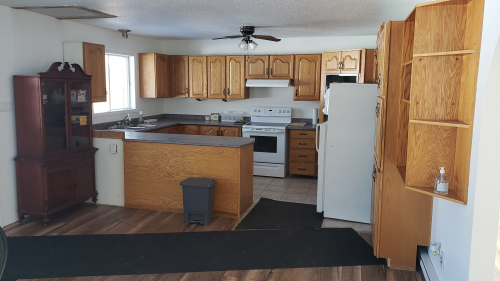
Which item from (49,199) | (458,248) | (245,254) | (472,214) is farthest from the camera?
(49,199)

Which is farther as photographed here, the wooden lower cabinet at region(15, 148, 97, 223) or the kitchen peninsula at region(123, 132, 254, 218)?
the kitchen peninsula at region(123, 132, 254, 218)

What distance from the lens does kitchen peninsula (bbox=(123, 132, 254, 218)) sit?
4.39 m

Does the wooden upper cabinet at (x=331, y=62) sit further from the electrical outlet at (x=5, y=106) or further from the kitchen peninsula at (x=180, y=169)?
the electrical outlet at (x=5, y=106)

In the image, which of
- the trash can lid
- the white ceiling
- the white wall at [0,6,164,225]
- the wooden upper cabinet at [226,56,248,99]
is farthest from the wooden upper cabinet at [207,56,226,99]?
the trash can lid

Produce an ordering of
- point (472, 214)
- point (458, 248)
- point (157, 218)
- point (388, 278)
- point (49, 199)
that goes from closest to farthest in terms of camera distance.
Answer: point (472, 214) < point (458, 248) < point (388, 278) < point (49, 199) < point (157, 218)

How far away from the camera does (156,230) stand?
408cm

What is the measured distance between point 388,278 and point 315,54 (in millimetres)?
4003

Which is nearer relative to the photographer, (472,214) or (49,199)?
(472,214)

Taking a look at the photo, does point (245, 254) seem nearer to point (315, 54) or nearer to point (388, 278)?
point (388, 278)

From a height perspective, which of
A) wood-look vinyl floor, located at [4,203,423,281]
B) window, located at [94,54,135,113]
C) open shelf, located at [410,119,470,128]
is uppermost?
window, located at [94,54,135,113]

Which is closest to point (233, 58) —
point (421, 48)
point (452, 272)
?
point (421, 48)

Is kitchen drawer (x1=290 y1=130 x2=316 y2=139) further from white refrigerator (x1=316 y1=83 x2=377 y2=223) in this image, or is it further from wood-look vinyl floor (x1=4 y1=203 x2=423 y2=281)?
wood-look vinyl floor (x1=4 y1=203 x2=423 y2=281)

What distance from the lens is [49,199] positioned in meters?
4.16

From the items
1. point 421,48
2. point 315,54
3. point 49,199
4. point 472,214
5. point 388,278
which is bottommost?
point 388,278
